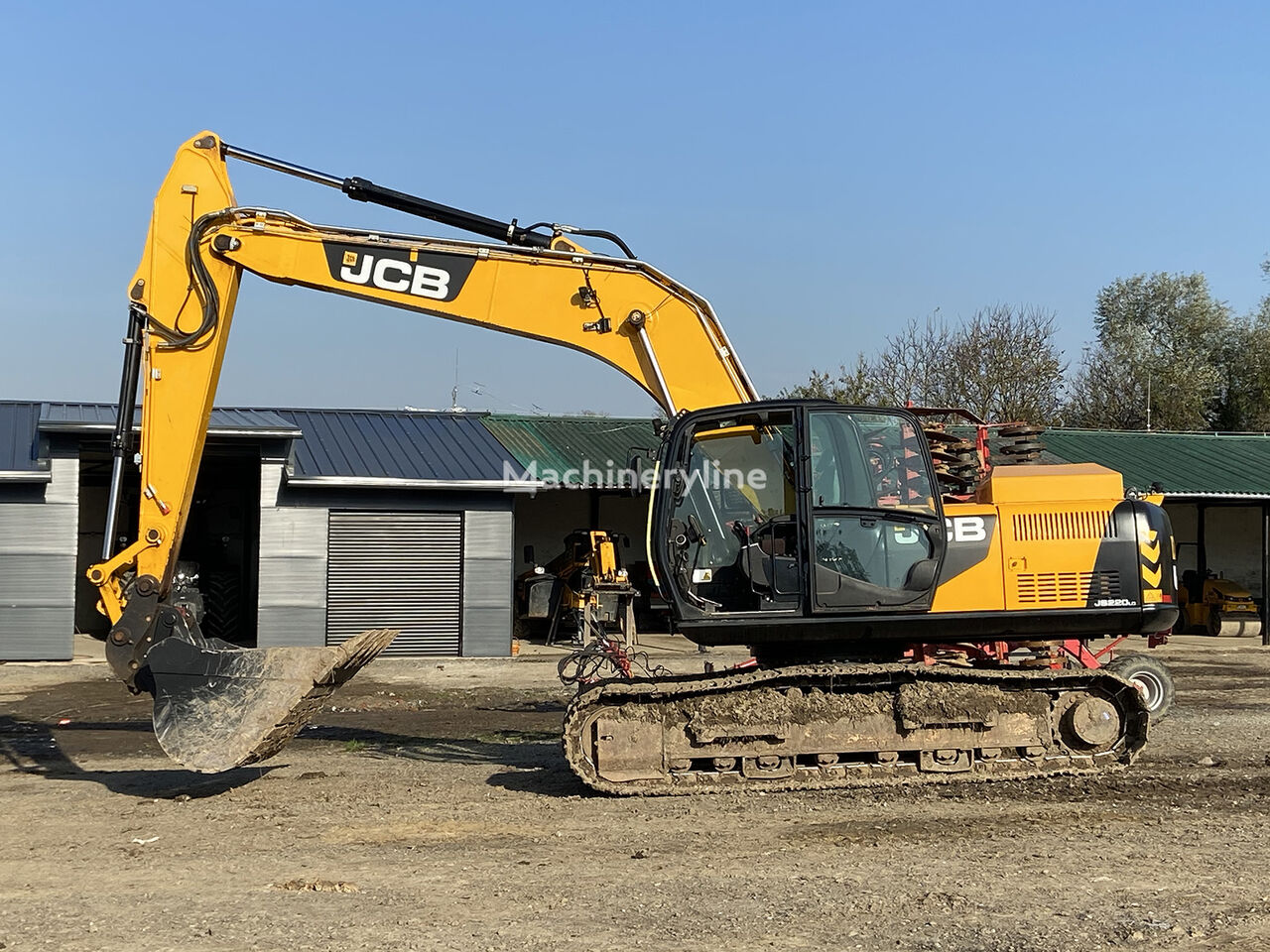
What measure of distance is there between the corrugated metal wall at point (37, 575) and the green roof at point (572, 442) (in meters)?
7.67

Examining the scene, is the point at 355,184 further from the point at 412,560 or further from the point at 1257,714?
the point at 412,560

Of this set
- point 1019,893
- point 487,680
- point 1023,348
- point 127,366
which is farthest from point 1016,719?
point 1023,348

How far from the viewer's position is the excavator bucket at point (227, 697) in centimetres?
853

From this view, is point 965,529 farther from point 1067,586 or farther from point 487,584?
point 487,584

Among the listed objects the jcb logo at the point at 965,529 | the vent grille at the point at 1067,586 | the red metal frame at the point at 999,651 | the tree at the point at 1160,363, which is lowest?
the red metal frame at the point at 999,651

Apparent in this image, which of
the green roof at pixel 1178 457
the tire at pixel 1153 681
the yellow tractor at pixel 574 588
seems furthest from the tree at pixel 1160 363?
the tire at pixel 1153 681

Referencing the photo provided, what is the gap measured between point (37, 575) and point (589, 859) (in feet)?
51.3

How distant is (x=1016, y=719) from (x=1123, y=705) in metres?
0.85

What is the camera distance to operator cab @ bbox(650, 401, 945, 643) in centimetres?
883

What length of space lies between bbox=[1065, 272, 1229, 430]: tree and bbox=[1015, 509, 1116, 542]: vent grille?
39875mm

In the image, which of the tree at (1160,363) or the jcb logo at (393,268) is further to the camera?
the tree at (1160,363)

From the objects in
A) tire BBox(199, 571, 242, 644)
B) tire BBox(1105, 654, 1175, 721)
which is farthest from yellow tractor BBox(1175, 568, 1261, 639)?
tire BBox(199, 571, 242, 644)

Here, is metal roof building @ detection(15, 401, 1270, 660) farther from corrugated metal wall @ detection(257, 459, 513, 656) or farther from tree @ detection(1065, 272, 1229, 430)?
tree @ detection(1065, 272, 1229, 430)

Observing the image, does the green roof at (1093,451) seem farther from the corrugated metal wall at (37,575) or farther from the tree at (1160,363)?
the tree at (1160,363)
